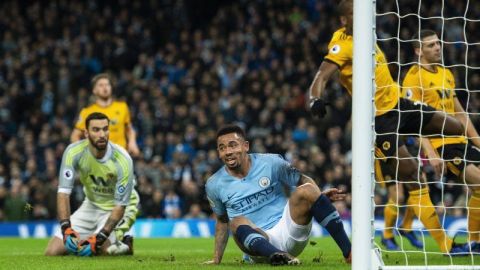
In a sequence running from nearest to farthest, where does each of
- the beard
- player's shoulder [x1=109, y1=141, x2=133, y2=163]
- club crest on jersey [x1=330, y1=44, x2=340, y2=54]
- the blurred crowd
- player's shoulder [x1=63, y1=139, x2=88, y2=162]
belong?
club crest on jersey [x1=330, y1=44, x2=340, y2=54] < the beard < player's shoulder [x1=63, y1=139, x2=88, y2=162] < player's shoulder [x1=109, y1=141, x2=133, y2=163] < the blurred crowd

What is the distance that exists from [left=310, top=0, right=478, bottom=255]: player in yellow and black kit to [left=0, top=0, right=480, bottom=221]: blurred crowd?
7.94 metres

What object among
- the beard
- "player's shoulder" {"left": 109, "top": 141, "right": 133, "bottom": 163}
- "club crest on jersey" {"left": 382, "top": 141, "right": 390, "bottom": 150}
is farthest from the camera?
"player's shoulder" {"left": 109, "top": 141, "right": 133, "bottom": 163}

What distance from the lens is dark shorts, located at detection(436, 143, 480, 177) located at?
9580 mm

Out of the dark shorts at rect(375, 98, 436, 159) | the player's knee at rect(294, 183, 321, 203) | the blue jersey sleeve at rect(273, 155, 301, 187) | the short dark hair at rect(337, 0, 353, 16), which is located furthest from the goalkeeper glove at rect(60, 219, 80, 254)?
the short dark hair at rect(337, 0, 353, 16)

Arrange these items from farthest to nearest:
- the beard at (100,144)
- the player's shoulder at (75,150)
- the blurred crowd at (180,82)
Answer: the blurred crowd at (180,82) → the player's shoulder at (75,150) → the beard at (100,144)

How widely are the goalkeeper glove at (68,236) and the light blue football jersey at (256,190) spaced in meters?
1.91

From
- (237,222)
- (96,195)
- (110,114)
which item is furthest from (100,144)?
(110,114)

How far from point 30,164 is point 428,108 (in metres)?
12.2

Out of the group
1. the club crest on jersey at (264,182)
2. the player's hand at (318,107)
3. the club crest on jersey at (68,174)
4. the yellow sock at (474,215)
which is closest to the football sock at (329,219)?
the club crest on jersey at (264,182)

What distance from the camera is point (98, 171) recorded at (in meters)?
A: 10.3

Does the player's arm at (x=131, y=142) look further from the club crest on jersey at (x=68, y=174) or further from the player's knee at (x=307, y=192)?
the player's knee at (x=307, y=192)

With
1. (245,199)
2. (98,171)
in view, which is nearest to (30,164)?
(98,171)

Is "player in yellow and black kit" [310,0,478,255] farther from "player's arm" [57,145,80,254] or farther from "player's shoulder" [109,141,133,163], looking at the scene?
"player's arm" [57,145,80,254]

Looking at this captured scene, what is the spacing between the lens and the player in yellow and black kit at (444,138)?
31.1 feet
